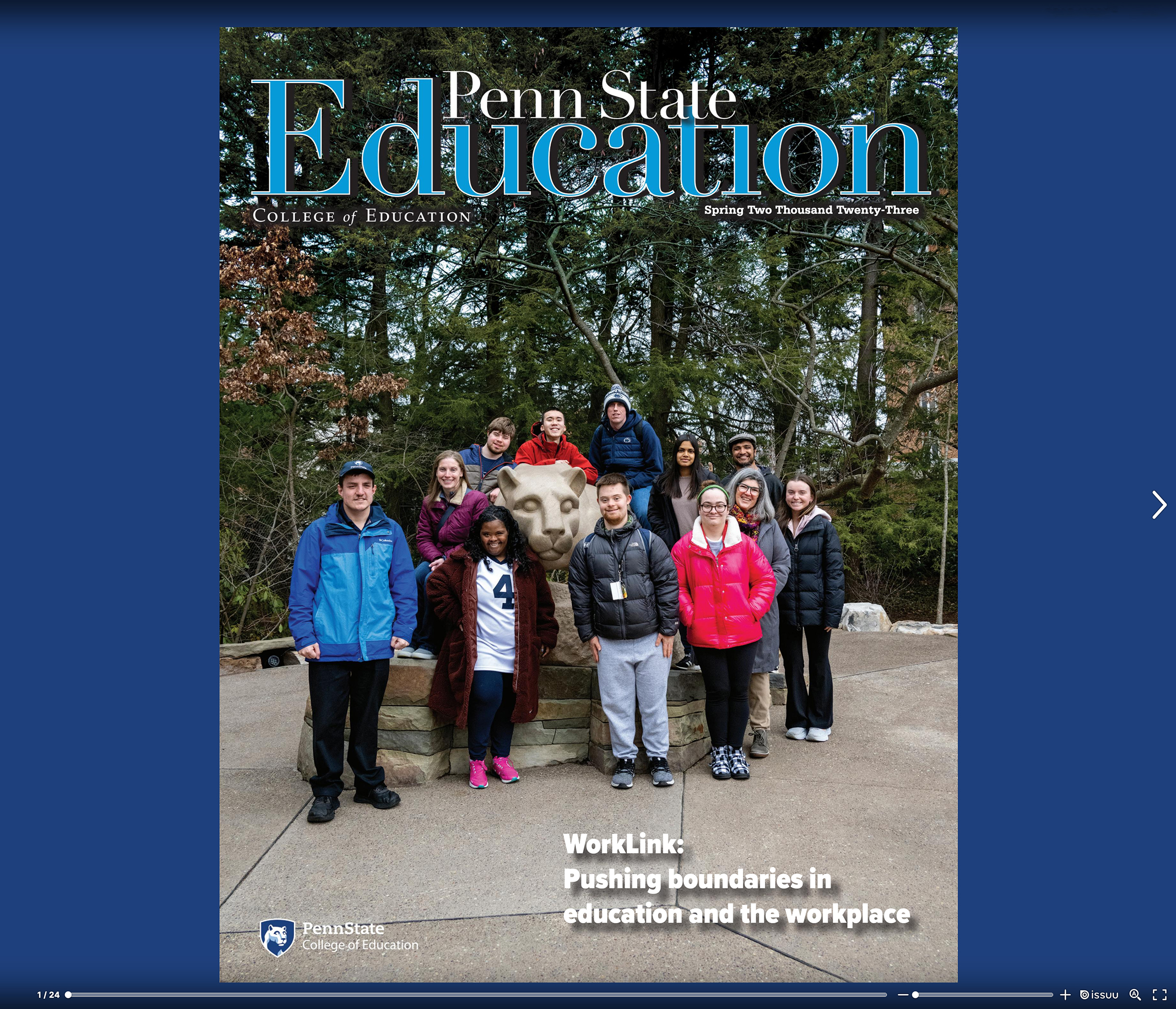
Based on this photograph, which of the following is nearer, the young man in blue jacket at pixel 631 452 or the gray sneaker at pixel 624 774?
the gray sneaker at pixel 624 774

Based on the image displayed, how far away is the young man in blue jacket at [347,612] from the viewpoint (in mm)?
3764

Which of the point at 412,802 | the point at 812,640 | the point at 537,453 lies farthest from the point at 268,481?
the point at 812,640

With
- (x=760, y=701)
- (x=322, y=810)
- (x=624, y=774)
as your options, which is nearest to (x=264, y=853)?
(x=322, y=810)

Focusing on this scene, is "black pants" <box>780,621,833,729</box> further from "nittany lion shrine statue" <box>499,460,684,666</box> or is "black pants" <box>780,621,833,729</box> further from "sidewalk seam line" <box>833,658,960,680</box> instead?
"sidewalk seam line" <box>833,658,960,680</box>

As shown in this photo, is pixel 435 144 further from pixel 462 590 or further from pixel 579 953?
pixel 579 953

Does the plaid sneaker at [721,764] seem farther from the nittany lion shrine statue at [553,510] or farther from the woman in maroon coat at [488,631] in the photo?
the woman in maroon coat at [488,631]

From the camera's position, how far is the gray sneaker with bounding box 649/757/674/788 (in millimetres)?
4168

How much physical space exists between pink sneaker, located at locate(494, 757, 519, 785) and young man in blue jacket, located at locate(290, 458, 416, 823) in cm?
62

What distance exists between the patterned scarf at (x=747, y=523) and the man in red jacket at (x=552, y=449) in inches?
33.4

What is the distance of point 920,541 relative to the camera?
37.2 feet

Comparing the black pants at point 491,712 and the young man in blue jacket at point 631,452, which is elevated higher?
the young man in blue jacket at point 631,452

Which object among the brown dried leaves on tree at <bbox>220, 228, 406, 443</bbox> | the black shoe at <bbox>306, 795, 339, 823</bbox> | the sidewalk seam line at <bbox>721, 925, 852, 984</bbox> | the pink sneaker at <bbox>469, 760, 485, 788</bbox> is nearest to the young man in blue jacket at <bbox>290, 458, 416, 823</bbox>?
the black shoe at <bbox>306, 795, 339, 823</bbox>

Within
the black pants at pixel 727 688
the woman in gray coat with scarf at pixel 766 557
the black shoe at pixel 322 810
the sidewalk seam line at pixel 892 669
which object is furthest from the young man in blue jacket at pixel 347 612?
the sidewalk seam line at pixel 892 669

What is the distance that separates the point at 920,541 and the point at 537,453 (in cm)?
809
